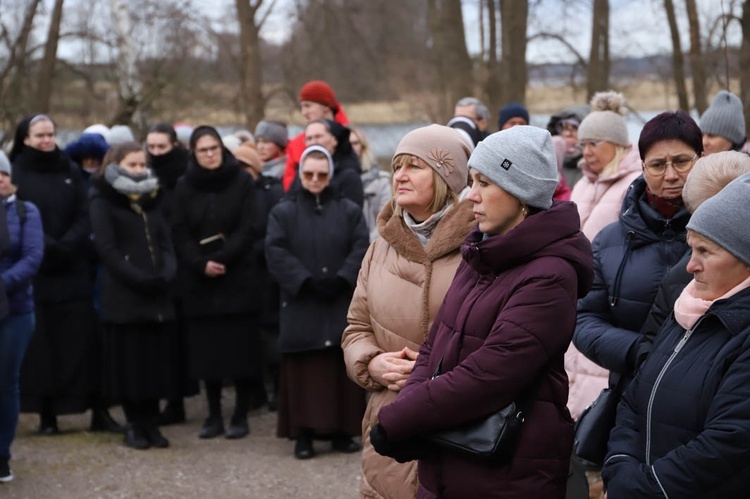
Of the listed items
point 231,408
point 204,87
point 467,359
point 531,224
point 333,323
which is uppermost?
point 204,87

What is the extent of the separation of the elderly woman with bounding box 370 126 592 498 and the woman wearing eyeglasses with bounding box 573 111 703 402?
0.87m

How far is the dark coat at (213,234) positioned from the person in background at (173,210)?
0.52ft

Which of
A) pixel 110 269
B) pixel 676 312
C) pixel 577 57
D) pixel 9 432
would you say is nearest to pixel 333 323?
pixel 110 269

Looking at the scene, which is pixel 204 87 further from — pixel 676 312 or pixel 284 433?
pixel 676 312

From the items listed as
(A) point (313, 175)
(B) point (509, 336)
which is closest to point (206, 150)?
(A) point (313, 175)

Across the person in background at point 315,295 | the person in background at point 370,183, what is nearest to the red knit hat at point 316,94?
the person in background at point 370,183

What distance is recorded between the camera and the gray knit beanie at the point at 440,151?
4047 mm

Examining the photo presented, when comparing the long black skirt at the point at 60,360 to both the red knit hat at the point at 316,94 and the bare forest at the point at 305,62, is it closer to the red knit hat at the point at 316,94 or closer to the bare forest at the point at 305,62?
the red knit hat at the point at 316,94

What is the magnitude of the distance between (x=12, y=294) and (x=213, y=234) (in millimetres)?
1653

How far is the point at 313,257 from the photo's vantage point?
700cm

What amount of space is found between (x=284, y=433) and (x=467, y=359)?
434 centimetres

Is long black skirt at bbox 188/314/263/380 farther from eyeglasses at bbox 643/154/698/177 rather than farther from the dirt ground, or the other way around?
eyeglasses at bbox 643/154/698/177

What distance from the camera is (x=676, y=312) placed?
3.11 meters

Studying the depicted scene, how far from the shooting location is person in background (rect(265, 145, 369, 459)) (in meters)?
6.93
